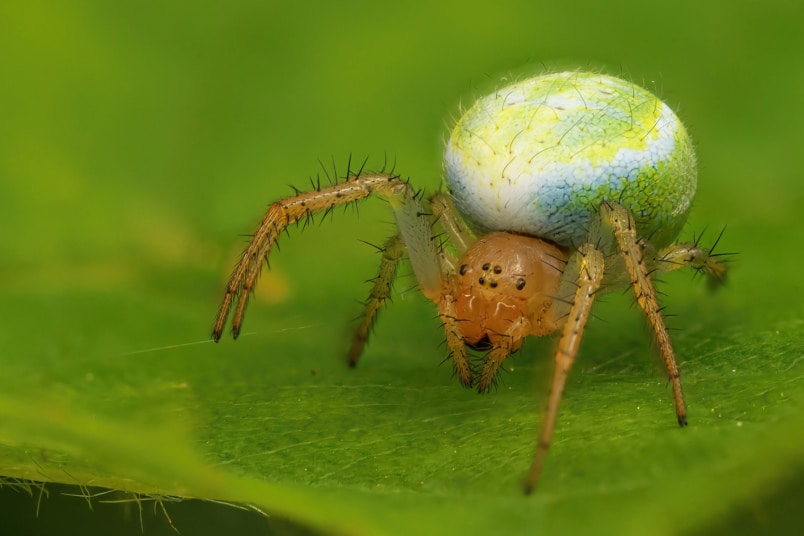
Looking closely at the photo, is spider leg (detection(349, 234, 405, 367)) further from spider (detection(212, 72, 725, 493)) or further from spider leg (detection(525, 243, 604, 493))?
spider leg (detection(525, 243, 604, 493))

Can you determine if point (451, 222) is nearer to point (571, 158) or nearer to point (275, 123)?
point (571, 158)

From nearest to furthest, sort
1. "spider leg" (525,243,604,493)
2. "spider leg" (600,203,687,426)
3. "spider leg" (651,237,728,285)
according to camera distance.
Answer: "spider leg" (525,243,604,493) < "spider leg" (600,203,687,426) < "spider leg" (651,237,728,285)

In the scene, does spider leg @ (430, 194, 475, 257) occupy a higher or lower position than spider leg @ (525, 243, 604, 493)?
higher

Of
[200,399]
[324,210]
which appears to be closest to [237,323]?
[200,399]

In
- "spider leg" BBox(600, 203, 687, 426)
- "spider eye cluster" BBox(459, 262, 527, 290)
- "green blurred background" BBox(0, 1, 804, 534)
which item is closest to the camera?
"spider leg" BBox(600, 203, 687, 426)

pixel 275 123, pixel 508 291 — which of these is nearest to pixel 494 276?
pixel 508 291

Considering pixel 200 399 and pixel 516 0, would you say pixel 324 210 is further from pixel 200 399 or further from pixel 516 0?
pixel 516 0

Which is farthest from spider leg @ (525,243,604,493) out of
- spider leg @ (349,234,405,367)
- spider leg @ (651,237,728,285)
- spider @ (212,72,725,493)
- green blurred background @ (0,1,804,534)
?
green blurred background @ (0,1,804,534)
